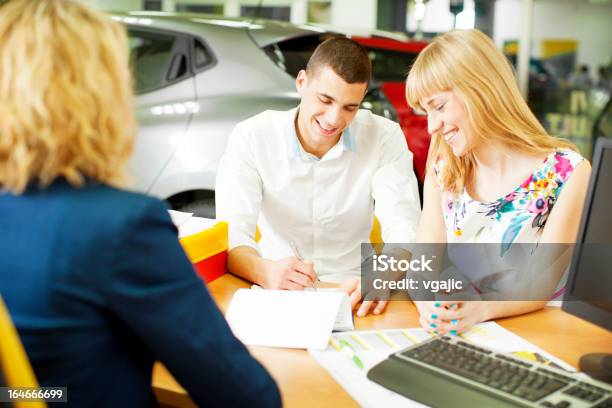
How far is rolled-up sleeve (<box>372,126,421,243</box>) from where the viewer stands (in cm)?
215

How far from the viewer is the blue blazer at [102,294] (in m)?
0.80

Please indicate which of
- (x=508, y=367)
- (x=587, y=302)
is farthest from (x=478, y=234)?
(x=508, y=367)

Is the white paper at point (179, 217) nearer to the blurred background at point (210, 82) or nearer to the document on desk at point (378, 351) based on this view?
the document on desk at point (378, 351)

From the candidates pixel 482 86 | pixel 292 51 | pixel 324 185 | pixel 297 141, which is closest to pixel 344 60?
pixel 297 141

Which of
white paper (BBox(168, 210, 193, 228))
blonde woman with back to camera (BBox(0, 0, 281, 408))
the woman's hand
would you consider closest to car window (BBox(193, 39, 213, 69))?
white paper (BBox(168, 210, 193, 228))

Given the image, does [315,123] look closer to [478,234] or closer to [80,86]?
[478,234]

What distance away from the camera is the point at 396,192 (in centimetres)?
227

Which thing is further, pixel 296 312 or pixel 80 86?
pixel 296 312

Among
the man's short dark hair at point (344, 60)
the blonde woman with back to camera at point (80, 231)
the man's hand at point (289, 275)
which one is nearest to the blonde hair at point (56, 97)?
the blonde woman with back to camera at point (80, 231)

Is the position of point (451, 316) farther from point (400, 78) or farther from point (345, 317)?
point (400, 78)

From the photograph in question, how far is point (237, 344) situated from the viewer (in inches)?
36.1

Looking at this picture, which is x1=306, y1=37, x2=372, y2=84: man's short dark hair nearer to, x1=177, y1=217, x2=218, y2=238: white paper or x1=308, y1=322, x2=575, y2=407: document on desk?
x1=177, y1=217, x2=218, y2=238: white paper

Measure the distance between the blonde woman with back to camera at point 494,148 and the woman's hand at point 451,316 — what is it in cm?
34

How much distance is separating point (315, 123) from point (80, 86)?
1.40 metres
